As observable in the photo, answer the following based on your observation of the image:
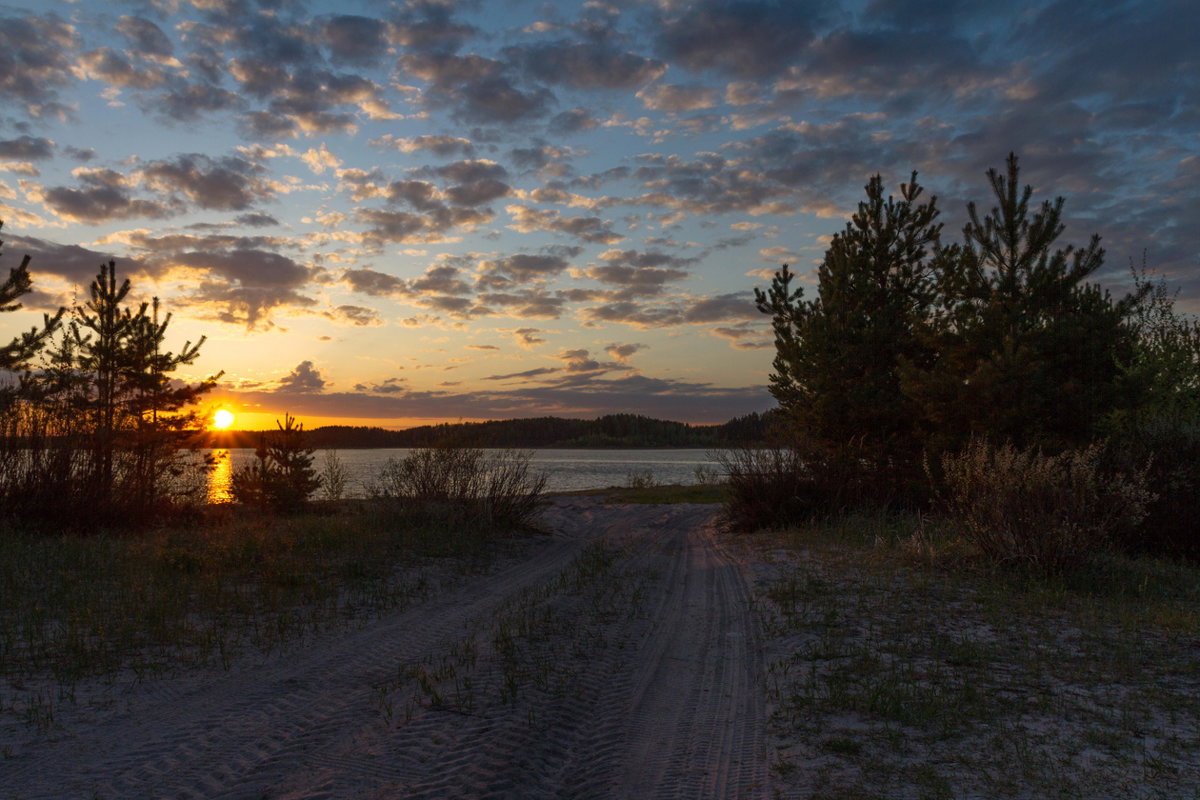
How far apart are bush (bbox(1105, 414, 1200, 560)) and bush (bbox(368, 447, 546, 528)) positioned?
12.9 meters

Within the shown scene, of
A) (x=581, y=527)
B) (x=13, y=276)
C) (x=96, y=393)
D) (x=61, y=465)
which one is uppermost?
(x=13, y=276)

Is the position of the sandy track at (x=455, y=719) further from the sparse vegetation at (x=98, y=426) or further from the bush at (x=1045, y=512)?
the sparse vegetation at (x=98, y=426)

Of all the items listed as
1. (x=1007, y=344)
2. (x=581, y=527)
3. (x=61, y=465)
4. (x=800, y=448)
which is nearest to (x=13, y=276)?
(x=61, y=465)

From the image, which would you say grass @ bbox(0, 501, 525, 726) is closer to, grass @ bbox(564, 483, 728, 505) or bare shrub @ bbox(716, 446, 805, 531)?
bare shrub @ bbox(716, 446, 805, 531)

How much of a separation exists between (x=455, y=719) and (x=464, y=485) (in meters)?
11.7

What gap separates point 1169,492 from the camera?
13.1m

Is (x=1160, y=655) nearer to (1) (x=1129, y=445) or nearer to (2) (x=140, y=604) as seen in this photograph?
(1) (x=1129, y=445)

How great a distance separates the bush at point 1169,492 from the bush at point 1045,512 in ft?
9.97

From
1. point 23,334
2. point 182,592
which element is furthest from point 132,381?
point 182,592

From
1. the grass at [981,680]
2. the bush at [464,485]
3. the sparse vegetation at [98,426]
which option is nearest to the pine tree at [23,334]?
the sparse vegetation at [98,426]

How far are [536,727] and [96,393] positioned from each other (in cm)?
2401

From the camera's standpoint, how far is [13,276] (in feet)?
51.2

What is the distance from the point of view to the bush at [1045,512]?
952cm

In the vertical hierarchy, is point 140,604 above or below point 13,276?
below
